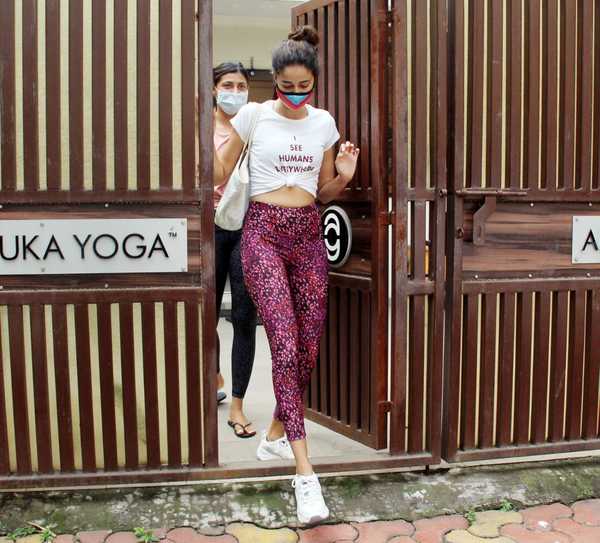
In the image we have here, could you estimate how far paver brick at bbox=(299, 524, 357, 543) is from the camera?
114 inches

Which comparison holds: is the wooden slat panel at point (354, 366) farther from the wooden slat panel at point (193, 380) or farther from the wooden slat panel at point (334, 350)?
the wooden slat panel at point (193, 380)

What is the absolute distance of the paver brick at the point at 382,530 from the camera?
2906mm

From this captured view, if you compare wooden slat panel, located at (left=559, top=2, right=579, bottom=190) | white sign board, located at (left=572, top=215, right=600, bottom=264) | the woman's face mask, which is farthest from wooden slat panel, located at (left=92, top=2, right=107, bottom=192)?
white sign board, located at (left=572, top=215, right=600, bottom=264)

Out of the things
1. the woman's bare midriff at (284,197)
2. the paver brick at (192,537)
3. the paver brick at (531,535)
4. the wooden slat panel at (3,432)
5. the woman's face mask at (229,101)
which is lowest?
the paver brick at (531,535)

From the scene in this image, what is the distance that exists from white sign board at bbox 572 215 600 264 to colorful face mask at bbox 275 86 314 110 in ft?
4.56

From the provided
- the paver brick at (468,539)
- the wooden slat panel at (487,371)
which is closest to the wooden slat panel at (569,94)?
the wooden slat panel at (487,371)

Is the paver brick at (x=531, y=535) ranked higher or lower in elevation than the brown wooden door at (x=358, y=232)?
lower

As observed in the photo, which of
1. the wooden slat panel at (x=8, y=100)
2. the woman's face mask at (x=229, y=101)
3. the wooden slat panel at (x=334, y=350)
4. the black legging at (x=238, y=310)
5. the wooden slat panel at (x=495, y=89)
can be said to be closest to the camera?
the wooden slat panel at (x=8, y=100)

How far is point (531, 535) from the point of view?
2953 mm

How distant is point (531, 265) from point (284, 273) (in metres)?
1.16

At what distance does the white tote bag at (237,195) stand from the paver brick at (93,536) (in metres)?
1.48

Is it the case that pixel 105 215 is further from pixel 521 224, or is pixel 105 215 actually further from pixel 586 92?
pixel 586 92

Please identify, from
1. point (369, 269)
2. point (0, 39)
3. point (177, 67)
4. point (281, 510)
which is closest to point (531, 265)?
point (369, 269)

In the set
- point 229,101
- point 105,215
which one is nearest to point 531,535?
point 105,215
